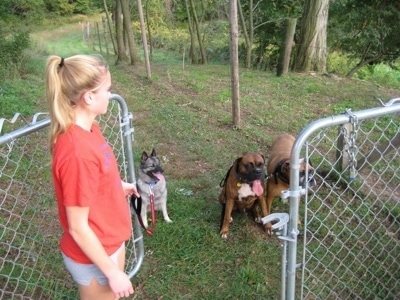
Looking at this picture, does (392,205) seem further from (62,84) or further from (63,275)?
(62,84)

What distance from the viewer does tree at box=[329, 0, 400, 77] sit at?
36.7 ft

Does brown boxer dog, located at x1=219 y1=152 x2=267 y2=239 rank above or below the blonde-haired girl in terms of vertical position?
below

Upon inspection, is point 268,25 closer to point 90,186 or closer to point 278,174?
point 278,174

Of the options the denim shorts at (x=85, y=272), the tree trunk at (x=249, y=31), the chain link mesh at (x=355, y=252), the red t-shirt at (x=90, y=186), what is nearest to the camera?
the red t-shirt at (x=90, y=186)

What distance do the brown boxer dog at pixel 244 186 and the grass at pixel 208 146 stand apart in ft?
0.66

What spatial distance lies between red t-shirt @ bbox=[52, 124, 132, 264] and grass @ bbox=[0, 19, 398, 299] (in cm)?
135

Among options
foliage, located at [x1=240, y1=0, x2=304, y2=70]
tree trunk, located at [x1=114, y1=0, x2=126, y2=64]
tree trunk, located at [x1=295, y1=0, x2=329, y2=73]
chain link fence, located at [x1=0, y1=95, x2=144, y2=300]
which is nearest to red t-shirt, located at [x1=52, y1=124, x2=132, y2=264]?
chain link fence, located at [x1=0, y1=95, x2=144, y2=300]

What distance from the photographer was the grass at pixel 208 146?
3154 millimetres

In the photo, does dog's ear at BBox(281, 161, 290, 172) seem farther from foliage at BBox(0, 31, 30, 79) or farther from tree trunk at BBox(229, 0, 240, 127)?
foliage at BBox(0, 31, 30, 79)

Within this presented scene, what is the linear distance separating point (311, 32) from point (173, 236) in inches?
328

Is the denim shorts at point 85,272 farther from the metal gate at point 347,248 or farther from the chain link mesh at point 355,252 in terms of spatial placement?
the chain link mesh at point 355,252

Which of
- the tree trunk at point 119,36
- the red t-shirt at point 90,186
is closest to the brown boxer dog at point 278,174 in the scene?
the red t-shirt at point 90,186

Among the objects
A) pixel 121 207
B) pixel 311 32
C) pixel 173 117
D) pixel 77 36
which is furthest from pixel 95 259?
pixel 77 36

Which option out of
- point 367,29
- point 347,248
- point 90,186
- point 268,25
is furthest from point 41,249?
point 268,25
